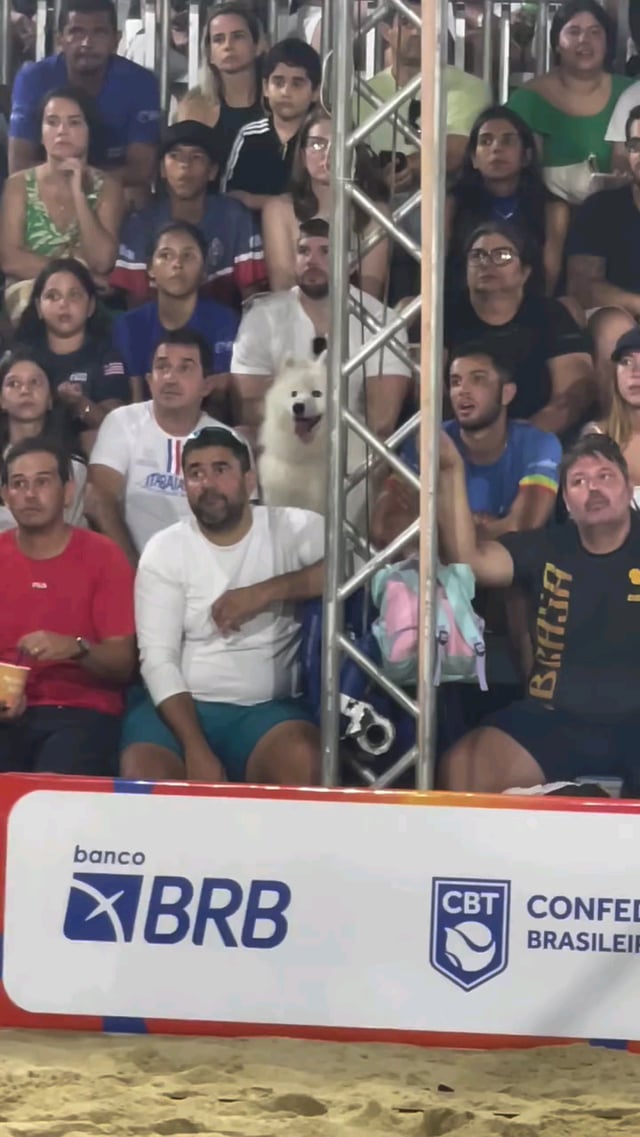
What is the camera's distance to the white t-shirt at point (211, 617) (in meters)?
4.78

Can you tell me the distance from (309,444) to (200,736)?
3.41 feet

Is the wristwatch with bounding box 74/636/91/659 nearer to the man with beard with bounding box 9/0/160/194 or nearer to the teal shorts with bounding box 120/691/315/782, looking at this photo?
the teal shorts with bounding box 120/691/315/782

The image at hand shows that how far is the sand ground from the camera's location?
3314 mm

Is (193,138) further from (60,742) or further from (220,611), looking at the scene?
(60,742)

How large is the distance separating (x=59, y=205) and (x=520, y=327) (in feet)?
5.36

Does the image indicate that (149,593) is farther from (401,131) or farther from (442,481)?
(401,131)

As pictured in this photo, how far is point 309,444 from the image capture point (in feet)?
15.7

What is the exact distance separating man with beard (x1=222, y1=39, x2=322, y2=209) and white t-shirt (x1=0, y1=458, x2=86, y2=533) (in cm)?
107

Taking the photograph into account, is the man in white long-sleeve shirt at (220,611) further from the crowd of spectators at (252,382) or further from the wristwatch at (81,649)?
the wristwatch at (81,649)

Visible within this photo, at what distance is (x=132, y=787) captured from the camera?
3932 mm

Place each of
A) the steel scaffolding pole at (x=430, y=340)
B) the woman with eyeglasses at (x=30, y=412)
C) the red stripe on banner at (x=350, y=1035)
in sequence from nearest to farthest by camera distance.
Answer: the red stripe on banner at (x=350, y=1035), the steel scaffolding pole at (x=430, y=340), the woman with eyeglasses at (x=30, y=412)

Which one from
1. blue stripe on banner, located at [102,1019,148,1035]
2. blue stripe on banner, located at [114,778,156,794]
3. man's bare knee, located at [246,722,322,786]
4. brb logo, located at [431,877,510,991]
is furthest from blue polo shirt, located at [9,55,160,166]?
blue stripe on banner, located at [102,1019,148,1035]

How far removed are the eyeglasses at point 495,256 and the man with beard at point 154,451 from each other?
3.17ft

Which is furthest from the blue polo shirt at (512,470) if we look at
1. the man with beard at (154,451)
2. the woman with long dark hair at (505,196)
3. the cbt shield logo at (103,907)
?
the cbt shield logo at (103,907)
